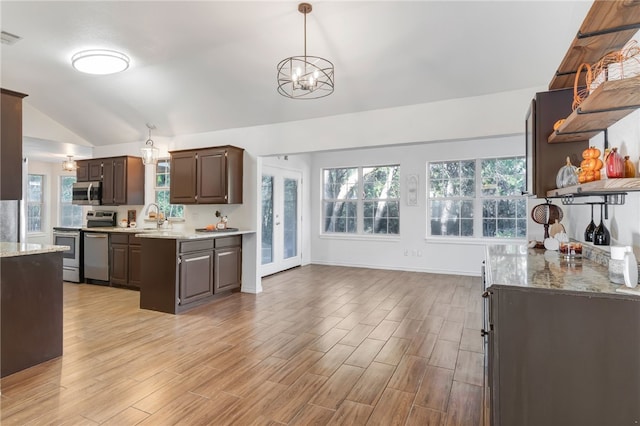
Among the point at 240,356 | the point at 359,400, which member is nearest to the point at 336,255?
the point at 240,356

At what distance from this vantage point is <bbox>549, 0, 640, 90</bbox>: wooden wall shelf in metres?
1.55

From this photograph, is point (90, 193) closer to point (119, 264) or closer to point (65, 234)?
point (65, 234)

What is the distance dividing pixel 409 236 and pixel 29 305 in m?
5.77

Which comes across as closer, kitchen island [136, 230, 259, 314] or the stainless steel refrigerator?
kitchen island [136, 230, 259, 314]

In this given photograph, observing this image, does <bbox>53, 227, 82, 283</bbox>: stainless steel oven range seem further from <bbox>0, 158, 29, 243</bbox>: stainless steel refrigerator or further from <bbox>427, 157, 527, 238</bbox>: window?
<bbox>427, 157, 527, 238</bbox>: window

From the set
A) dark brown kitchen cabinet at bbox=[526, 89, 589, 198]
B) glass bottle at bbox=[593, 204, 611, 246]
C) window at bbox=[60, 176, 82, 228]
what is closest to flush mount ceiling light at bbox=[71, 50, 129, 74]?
dark brown kitchen cabinet at bbox=[526, 89, 589, 198]

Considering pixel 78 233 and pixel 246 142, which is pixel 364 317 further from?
pixel 78 233

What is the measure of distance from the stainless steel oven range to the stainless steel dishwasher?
0.38 ft

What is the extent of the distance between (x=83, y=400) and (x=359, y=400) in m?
1.79

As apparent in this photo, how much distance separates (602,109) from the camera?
1743 millimetres

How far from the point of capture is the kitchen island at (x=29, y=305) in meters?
2.52

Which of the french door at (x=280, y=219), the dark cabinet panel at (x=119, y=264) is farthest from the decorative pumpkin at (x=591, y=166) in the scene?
the dark cabinet panel at (x=119, y=264)

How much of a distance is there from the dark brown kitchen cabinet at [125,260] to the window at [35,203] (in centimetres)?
481

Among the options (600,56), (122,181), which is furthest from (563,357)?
(122,181)
